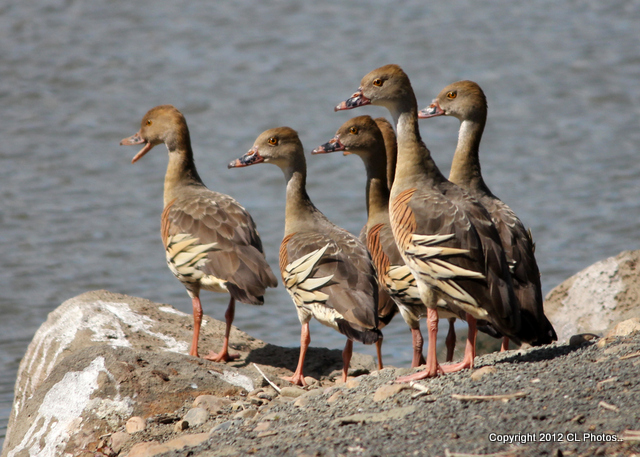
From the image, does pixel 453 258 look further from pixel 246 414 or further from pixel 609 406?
pixel 246 414

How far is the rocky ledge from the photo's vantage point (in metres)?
4.39

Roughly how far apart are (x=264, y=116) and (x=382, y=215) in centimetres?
1071

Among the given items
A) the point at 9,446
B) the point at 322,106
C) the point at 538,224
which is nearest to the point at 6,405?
the point at 9,446

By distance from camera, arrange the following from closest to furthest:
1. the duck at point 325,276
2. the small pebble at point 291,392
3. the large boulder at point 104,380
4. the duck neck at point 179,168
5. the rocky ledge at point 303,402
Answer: the rocky ledge at point 303,402
the large boulder at point 104,380
the small pebble at point 291,392
the duck at point 325,276
the duck neck at point 179,168

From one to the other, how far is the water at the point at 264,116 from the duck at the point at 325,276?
2.56 meters

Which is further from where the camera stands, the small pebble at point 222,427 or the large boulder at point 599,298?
the large boulder at point 599,298

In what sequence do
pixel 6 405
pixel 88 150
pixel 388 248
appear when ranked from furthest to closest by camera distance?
pixel 88 150, pixel 6 405, pixel 388 248

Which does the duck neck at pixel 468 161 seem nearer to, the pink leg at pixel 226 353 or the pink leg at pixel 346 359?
the pink leg at pixel 346 359

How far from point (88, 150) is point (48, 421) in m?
11.6

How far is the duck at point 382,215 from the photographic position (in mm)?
6945

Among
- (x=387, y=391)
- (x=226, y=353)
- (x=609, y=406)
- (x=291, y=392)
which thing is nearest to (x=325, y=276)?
(x=291, y=392)

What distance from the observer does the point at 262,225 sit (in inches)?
561

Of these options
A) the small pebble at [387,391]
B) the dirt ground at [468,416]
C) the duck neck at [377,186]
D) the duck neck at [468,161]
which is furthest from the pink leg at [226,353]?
the small pebble at [387,391]

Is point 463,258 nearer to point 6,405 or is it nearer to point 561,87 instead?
point 6,405
